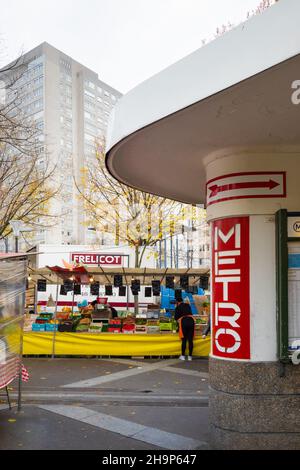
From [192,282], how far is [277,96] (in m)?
14.1

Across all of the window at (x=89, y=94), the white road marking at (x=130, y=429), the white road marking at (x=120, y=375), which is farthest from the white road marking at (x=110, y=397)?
the window at (x=89, y=94)

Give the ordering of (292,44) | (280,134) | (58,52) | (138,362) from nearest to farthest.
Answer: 1. (292,44)
2. (280,134)
3. (138,362)
4. (58,52)

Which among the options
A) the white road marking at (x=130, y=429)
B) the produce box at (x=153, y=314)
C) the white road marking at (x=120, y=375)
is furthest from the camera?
the produce box at (x=153, y=314)

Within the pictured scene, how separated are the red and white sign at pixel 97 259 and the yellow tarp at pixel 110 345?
8907 millimetres

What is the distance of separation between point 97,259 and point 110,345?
962 cm

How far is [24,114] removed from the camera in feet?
64.4

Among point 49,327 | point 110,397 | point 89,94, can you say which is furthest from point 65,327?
point 89,94

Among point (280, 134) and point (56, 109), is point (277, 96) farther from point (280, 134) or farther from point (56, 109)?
point (56, 109)

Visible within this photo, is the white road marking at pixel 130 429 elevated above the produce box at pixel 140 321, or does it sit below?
below

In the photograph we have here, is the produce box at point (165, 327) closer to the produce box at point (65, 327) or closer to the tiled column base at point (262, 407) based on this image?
the produce box at point (65, 327)

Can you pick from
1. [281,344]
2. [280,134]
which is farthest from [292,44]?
[281,344]

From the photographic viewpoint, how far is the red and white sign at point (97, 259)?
72.1 ft

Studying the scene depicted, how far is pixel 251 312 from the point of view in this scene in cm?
488

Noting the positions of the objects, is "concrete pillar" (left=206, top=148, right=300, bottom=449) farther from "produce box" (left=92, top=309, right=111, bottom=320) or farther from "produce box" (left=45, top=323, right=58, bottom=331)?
"produce box" (left=92, top=309, right=111, bottom=320)
